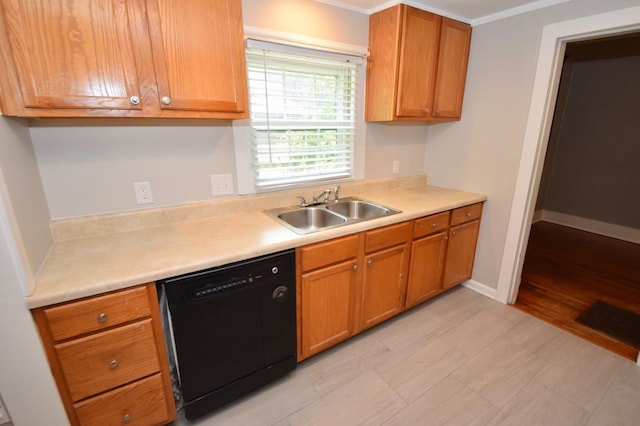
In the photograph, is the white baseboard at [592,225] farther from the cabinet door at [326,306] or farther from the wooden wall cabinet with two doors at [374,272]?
the cabinet door at [326,306]

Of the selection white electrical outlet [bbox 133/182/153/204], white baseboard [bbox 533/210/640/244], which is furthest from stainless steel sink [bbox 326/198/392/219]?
white baseboard [bbox 533/210/640/244]

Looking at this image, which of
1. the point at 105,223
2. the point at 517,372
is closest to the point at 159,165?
the point at 105,223

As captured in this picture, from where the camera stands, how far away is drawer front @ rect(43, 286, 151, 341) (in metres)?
1.04

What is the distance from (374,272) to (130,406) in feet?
4.65

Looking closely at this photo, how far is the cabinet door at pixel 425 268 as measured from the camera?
2.14 metres

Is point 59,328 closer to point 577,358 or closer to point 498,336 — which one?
point 498,336

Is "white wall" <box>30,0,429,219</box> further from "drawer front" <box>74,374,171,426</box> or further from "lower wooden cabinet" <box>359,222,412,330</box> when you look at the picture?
"lower wooden cabinet" <box>359,222,412,330</box>

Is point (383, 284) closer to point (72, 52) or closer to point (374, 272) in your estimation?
point (374, 272)

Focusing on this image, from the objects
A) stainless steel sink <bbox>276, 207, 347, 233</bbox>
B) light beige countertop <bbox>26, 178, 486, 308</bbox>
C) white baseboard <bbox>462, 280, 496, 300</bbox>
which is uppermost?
light beige countertop <bbox>26, 178, 486, 308</bbox>

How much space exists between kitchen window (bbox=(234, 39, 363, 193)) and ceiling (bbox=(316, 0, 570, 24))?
0.32m

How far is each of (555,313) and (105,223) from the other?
320cm

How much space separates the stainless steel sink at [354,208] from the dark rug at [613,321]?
1.82 m

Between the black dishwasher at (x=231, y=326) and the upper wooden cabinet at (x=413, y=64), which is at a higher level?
the upper wooden cabinet at (x=413, y=64)

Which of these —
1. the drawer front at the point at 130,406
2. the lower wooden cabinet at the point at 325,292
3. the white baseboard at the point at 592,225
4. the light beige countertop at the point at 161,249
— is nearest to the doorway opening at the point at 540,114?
the light beige countertop at the point at 161,249
